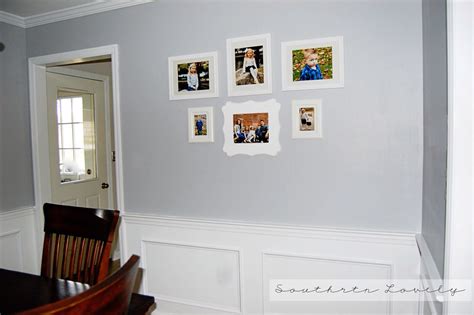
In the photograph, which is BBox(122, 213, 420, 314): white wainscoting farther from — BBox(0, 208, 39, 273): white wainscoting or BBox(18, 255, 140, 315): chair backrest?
BBox(18, 255, 140, 315): chair backrest

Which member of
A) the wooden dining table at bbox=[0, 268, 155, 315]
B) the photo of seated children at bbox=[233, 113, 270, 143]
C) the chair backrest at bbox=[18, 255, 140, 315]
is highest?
the photo of seated children at bbox=[233, 113, 270, 143]

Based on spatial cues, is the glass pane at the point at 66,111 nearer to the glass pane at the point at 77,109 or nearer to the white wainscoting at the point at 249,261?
the glass pane at the point at 77,109

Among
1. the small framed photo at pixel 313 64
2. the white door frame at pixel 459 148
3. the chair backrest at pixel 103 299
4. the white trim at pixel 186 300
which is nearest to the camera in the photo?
the chair backrest at pixel 103 299

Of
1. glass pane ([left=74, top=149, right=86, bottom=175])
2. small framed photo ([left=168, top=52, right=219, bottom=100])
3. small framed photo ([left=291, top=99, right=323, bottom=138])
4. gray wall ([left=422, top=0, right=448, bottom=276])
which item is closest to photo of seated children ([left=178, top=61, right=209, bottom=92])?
small framed photo ([left=168, top=52, right=219, bottom=100])

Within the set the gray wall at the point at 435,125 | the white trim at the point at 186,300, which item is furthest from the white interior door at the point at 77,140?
the gray wall at the point at 435,125

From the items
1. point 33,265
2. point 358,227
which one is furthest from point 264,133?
point 33,265

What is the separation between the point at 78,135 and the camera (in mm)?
3502

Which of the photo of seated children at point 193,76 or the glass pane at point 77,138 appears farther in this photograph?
the glass pane at point 77,138

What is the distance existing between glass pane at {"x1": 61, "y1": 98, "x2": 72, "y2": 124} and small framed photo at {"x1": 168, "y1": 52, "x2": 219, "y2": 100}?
1.52m

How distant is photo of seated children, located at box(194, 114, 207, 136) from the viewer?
7.81 feet

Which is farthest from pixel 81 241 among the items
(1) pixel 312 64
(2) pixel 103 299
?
(1) pixel 312 64

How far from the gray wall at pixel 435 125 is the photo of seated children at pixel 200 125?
1.31 metres

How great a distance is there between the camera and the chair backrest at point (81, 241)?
161 centimetres

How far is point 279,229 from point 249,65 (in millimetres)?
1053
